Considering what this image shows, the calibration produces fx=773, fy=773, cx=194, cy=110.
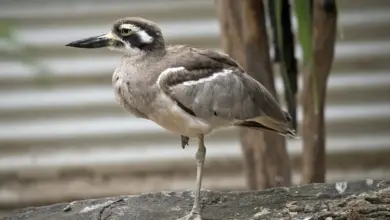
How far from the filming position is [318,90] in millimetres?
1674

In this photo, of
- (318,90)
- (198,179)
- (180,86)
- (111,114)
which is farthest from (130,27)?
(111,114)

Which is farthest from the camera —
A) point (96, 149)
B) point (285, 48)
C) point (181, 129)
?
point (96, 149)

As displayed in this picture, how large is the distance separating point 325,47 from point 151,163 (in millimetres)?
1091

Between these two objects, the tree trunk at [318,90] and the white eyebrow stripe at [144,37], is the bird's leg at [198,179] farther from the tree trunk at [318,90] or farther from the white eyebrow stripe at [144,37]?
the tree trunk at [318,90]

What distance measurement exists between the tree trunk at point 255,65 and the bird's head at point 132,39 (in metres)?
0.39

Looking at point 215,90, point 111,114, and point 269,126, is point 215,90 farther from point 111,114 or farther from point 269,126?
point 111,114

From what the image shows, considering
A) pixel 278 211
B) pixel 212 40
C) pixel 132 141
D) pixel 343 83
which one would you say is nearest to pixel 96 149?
pixel 132 141

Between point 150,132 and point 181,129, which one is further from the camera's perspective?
point 150,132

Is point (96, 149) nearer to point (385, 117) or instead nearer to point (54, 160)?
point (54, 160)

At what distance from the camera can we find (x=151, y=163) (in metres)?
2.65

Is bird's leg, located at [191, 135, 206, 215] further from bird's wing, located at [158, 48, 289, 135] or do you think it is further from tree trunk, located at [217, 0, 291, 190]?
tree trunk, located at [217, 0, 291, 190]

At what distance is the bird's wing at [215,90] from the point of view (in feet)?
4.32

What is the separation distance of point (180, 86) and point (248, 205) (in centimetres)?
29

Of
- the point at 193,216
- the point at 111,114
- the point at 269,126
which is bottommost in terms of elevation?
the point at 193,216
